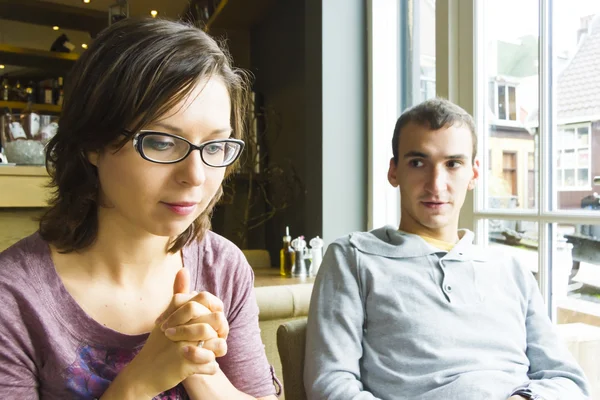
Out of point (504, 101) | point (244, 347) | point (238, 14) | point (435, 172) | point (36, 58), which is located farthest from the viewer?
point (36, 58)

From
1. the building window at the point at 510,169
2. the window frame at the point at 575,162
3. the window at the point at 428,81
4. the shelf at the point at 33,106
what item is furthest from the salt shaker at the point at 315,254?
the shelf at the point at 33,106

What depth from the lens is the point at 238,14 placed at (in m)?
3.74

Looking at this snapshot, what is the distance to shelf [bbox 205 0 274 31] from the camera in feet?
11.5

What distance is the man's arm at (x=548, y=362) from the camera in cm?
123

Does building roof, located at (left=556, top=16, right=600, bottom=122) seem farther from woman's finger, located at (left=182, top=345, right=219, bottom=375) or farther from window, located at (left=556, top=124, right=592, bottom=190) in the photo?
woman's finger, located at (left=182, top=345, right=219, bottom=375)

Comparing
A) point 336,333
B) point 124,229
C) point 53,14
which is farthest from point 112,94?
point 53,14

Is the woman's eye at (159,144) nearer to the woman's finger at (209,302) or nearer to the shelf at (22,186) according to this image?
the woman's finger at (209,302)

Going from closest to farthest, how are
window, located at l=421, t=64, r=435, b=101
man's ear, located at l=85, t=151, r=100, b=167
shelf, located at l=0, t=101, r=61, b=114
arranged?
man's ear, located at l=85, t=151, r=100, b=167 < window, located at l=421, t=64, r=435, b=101 < shelf, located at l=0, t=101, r=61, b=114

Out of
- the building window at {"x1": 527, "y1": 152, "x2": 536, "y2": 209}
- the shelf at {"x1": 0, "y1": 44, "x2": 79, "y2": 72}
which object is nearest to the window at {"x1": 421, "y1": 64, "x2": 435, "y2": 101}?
the building window at {"x1": 527, "y1": 152, "x2": 536, "y2": 209}

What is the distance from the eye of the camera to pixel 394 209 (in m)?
2.67

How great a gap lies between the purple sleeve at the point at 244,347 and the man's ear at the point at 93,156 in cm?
37

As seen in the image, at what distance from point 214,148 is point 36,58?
14.2ft

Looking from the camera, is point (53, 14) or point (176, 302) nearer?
point (176, 302)

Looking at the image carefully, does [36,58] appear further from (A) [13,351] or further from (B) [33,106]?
(A) [13,351]
